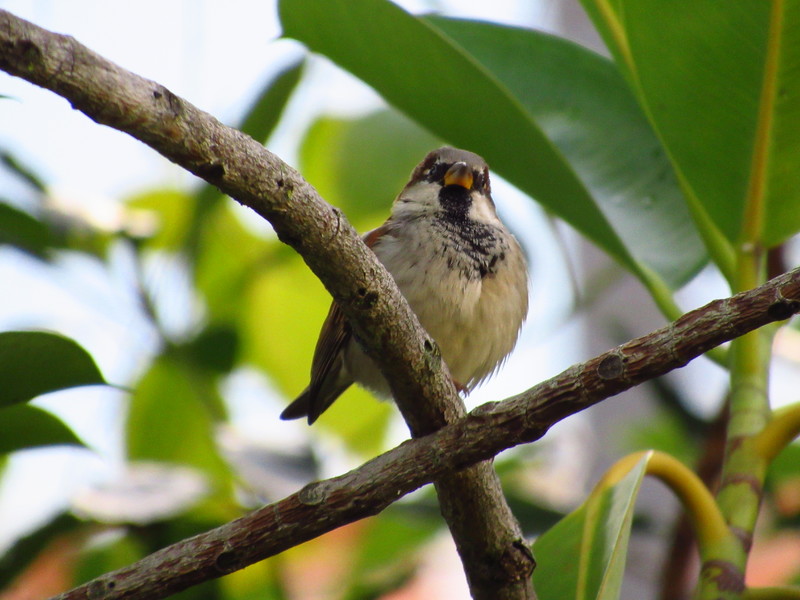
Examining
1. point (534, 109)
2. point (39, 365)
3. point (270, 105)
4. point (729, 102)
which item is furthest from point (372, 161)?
→ point (39, 365)

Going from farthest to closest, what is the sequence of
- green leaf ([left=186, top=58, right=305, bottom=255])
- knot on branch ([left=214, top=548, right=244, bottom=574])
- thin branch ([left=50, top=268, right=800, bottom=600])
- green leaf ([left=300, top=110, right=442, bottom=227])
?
green leaf ([left=300, top=110, right=442, bottom=227]) < green leaf ([left=186, top=58, right=305, bottom=255]) < knot on branch ([left=214, top=548, right=244, bottom=574]) < thin branch ([left=50, top=268, right=800, bottom=600])

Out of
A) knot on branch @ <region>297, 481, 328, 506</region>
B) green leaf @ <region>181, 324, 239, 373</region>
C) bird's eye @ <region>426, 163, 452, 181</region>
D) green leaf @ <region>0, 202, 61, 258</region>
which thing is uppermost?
bird's eye @ <region>426, 163, 452, 181</region>

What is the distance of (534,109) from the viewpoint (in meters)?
1.85

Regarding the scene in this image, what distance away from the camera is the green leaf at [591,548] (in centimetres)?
114

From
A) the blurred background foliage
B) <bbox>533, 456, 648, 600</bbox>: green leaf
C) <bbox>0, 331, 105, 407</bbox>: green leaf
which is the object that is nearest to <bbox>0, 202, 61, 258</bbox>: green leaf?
the blurred background foliage

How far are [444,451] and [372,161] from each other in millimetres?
1520

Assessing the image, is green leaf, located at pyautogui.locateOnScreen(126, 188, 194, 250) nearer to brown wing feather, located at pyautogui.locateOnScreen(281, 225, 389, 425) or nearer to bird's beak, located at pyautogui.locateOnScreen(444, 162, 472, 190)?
brown wing feather, located at pyautogui.locateOnScreen(281, 225, 389, 425)

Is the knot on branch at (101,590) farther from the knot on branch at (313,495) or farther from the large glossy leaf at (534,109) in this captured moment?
the large glossy leaf at (534,109)

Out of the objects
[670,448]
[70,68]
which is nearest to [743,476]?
[70,68]

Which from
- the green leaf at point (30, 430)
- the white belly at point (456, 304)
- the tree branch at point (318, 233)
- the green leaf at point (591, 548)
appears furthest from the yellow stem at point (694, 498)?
the green leaf at point (30, 430)

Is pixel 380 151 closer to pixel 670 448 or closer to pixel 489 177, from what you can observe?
pixel 489 177

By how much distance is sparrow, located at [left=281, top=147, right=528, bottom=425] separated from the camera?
1.85 meters

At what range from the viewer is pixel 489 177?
7.68ft

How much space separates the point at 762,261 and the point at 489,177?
1.00 metres
